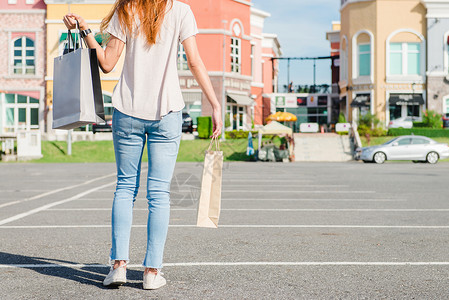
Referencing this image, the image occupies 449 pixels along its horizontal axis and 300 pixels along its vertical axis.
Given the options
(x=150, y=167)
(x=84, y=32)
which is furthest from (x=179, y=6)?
(x=150, y=167)

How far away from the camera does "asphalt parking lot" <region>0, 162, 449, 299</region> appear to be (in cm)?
374

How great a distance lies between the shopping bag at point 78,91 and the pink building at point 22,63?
141 ft

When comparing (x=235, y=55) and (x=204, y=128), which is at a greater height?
(x=235, y=55)

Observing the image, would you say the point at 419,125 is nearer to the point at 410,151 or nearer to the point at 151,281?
the point at 410,151

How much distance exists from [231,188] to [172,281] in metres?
9.18

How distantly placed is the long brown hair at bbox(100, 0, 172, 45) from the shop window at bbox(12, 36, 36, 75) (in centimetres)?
4360

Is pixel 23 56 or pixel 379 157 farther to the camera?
pixel 23 56

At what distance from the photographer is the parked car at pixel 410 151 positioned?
93.3 ft

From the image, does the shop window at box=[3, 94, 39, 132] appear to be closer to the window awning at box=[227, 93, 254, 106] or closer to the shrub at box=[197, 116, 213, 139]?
the shrub at box=[197, 116, 213, 139]

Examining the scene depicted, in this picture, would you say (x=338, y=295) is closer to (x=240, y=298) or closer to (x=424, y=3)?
(x=240, y=298)

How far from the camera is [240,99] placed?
4838cm

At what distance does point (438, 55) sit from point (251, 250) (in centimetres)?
4428

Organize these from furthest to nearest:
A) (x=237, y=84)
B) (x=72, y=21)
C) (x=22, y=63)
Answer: (x=237, y=84) → (x=22, y=63) → (x=72, y=21)

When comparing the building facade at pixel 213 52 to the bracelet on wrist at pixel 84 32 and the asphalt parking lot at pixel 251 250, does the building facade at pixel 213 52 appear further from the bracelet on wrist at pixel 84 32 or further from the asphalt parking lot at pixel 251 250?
the bracelet on wrist at pixel 84 32
